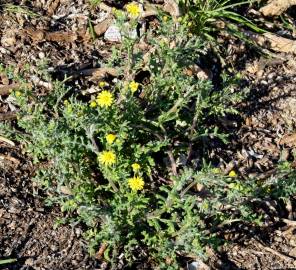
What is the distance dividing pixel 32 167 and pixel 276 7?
2692 millimetres

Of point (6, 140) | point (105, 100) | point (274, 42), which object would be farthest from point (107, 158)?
point (274, 42)

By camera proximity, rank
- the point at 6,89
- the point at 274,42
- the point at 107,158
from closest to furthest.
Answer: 1. the point at 107,158
2. the point at 6,89
3. the point at 274,42

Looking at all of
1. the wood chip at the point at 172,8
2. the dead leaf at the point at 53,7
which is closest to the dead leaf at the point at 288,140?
the wood chip at the point at 172,8

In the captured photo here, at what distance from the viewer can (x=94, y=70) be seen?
452 cm

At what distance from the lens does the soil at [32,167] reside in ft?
12.1

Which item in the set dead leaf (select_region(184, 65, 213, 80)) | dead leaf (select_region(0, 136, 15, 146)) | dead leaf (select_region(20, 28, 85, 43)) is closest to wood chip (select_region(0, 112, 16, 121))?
dead leaf (select_region(0, 136, 15, 146))

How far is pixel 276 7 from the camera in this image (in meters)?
5.24

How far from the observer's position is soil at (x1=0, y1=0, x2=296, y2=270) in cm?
370

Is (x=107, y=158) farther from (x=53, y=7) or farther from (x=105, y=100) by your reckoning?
(x=53, y=7)

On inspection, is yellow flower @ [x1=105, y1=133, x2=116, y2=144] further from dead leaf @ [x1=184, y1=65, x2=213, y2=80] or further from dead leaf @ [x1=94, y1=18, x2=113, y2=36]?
dead leaf @ [x1=94, y1=18, x2=113, y2=36]

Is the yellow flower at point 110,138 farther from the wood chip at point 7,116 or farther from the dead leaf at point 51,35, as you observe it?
the dead leaf at point 51,35

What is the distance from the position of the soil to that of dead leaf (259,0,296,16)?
467 millimetres

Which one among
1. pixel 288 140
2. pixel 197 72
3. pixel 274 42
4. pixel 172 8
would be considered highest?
pixel 172 8

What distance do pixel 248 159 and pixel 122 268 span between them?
4.41 feet
